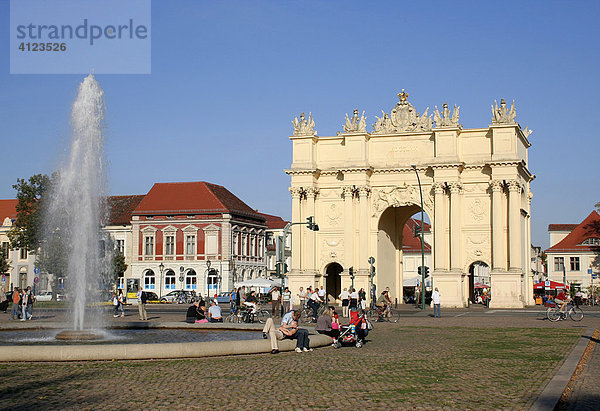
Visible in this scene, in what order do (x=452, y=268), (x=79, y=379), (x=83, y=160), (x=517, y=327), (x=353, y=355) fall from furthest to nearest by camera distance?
(x=452, y=268), (x=517, y=327), (x=83, y=160), (x=353, y=355), (x=79, y=379)

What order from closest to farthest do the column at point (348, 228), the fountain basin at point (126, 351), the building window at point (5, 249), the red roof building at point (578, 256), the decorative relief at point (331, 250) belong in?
1. the fountain basin at point (126, 351)
2. the column at point (348, 228)
3. the decorative relief at point (331, 250)
4. the building window at point (5, 249)
5. the red roof building at point (578, 256)

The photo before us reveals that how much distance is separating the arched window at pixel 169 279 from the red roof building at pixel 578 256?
4552 centimetres

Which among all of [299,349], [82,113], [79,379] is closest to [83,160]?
[82,113]

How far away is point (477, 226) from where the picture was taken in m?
55.3

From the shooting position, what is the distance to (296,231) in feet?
194

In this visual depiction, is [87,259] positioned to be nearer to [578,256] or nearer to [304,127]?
[304,127]

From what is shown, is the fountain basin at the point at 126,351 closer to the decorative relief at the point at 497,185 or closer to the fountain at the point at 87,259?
the fountain at the point at 87,259

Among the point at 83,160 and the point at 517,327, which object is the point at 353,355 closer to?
the point at 83,160

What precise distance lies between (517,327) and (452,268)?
2377 centimetres

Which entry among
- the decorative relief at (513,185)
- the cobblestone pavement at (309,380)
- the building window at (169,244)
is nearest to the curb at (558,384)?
the cobblestone pavement at (309,380)

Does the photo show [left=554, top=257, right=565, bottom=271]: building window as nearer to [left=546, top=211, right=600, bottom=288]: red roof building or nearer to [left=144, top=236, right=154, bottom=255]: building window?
[left=546, top=211, right=600, bottom=288]: red roof building

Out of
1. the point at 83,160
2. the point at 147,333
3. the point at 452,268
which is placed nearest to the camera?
the point at 83,160

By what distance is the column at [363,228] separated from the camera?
187 feet

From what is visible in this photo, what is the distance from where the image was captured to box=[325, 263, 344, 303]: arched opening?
6042cm
